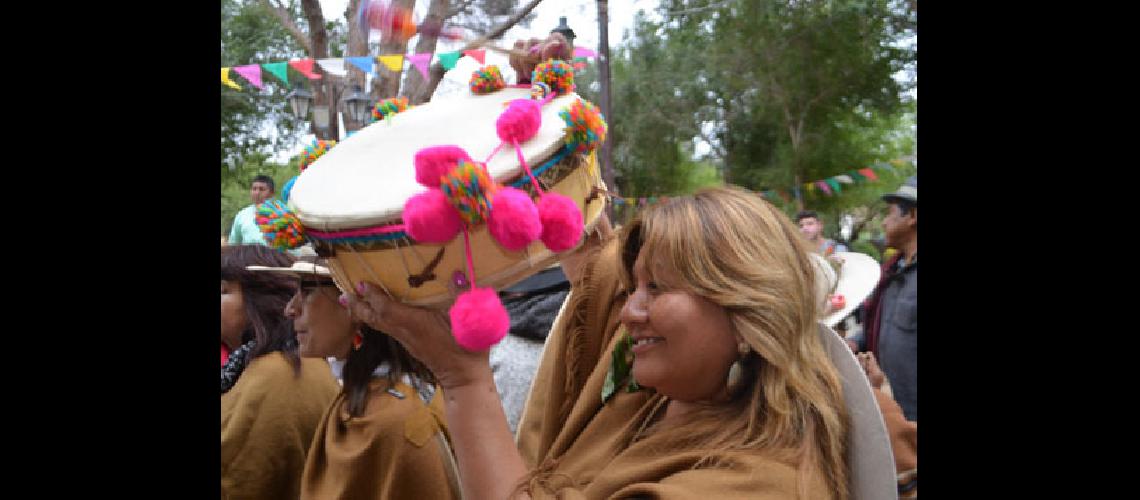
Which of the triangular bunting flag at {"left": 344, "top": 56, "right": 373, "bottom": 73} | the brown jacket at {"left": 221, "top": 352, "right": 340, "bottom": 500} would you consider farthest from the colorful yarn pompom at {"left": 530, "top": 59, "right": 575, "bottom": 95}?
the triangular bunting flag at {"left": 344, "top": 56, "right": 373, "bottom": 73}

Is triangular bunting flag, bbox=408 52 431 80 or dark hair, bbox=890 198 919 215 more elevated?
triangular bunting flag, bbox=408 52 431 80

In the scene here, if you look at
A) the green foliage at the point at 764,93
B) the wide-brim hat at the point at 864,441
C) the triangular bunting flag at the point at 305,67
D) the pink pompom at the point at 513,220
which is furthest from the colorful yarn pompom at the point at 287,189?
the green foliage at the point at 764,93

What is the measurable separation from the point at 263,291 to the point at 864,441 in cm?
244

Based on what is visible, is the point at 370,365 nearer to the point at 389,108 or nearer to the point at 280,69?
the point at 389,108

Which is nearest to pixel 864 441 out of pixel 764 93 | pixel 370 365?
pixel 370 365

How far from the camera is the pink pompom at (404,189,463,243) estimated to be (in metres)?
1.34

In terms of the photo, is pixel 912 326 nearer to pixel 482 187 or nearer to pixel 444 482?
pixel 444 482

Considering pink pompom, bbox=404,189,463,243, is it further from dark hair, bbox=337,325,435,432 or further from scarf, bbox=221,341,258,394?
scarf, bbox=221,341,258,394

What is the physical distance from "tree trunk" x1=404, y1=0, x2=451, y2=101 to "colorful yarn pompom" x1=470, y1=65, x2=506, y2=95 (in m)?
0.47

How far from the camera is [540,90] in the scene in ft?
5.62

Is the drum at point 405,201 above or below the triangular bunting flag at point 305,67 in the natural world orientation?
below

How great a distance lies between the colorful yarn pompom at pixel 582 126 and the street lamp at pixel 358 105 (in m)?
5.84

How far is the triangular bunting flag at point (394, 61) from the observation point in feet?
17.6

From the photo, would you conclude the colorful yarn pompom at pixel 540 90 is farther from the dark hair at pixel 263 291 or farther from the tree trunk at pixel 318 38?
the tree trunk at pixel 318 38
